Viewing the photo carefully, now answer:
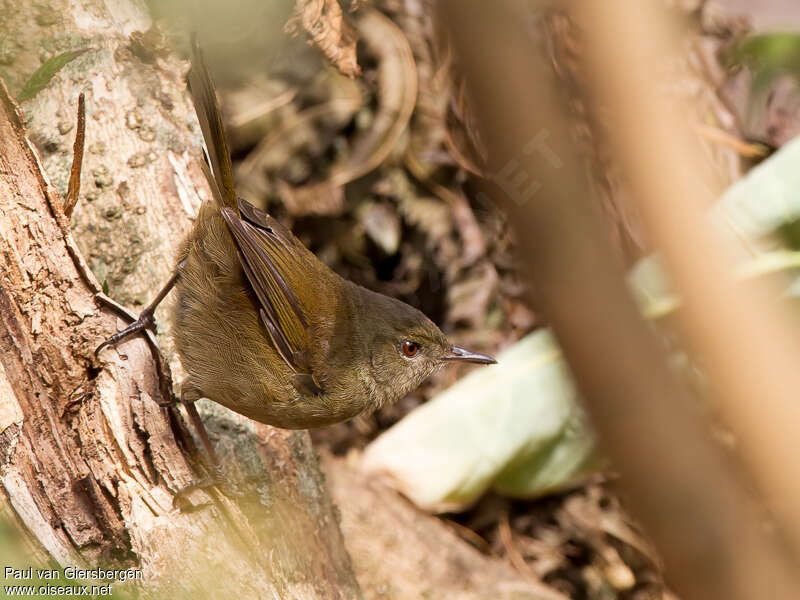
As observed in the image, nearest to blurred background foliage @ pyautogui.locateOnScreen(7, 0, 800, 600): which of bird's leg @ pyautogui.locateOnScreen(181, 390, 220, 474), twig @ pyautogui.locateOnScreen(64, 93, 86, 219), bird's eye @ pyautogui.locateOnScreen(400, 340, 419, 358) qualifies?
bird's eye @ pyautogui.locateOnScreen(400, 340, 419, 358)

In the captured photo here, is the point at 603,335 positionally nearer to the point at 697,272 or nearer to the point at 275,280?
the point at 697,272

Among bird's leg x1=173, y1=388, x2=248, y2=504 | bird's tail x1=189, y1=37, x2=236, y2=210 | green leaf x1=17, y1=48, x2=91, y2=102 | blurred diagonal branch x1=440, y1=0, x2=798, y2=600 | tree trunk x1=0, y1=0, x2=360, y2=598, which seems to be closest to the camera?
blurred diagonal branch x1=440, y1=0, x2=798, y2=600

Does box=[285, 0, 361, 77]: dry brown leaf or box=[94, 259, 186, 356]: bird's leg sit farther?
box=[94, 259, 186, 356]: bird's leg

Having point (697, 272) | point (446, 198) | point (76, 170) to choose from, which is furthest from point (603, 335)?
point (446, 198)

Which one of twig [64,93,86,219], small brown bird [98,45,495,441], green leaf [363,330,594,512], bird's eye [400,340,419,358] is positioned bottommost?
green leaf [363,330,594,512]

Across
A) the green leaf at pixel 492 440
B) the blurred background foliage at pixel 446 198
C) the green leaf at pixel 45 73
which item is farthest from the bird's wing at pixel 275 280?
the blurred background foliage at pixel 446 198

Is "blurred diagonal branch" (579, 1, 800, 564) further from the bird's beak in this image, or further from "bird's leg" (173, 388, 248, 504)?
the bird's beak

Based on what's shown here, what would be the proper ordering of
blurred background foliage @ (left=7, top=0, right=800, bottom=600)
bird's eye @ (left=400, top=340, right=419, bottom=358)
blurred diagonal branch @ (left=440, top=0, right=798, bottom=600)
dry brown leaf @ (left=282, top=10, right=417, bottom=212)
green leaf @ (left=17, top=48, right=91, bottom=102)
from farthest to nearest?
1. dry brown leaf @ (left=282, top=10, right=417, bottom=212)
2. blurred background foliage @ (left=7, top=0, right=800, bottom=600)
3. bird's eye @ (left=400, top=340, right=419, bottom=358)
4. green leaf @ (left=17, top=48, right=91, bottom=102)
5. blurred diagonal branch @ (left=440, top=0, right=798, bottom=600)
